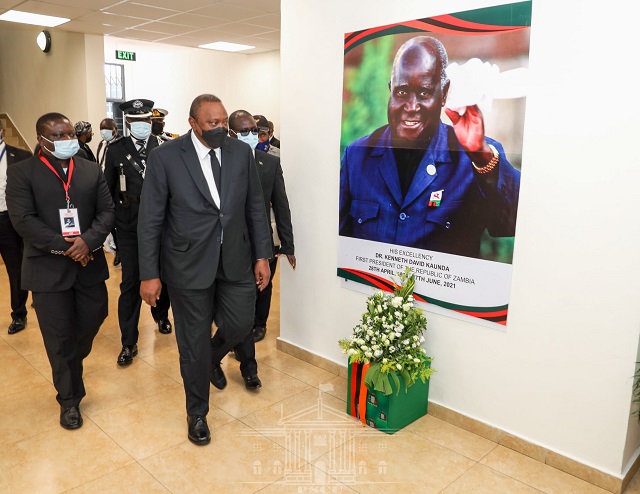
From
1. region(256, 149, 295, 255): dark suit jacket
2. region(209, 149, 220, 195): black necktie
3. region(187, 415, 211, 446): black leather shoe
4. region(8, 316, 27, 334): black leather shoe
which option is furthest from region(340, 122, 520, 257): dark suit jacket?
region(8, 316, 27, 334): black leather shoe

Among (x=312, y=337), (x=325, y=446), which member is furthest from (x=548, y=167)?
(x=312, y=337)

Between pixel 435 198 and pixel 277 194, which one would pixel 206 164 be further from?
pixel 435 198

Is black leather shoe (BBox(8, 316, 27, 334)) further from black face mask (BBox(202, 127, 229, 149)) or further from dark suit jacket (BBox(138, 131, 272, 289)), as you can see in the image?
black face mask (BBox(202, 127, 229, 149))

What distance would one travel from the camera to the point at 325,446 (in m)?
2.81

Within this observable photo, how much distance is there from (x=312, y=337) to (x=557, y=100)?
218cm

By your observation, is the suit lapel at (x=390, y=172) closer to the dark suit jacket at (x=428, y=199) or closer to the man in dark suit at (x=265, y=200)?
the dark suit jacket at (x=428, y=199)

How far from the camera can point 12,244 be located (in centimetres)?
441

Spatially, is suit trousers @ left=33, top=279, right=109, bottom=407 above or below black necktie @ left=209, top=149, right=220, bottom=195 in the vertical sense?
below

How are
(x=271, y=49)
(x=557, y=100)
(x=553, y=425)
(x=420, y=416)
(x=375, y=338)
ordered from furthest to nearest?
(x=271, y=49) < (x=420, y=416) < (x=375, y=338) < (x=553, y=425) < (x=557, y=100)

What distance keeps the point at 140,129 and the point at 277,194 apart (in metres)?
1.11

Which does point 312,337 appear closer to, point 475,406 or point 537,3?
point 475,406

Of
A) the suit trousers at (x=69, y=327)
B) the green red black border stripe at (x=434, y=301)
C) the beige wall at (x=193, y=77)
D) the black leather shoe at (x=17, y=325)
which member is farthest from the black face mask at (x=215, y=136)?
the beige wall at (x=193, y=77)

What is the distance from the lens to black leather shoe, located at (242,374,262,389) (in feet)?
11.2

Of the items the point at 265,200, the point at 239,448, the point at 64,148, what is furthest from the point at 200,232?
the point at 239,448
